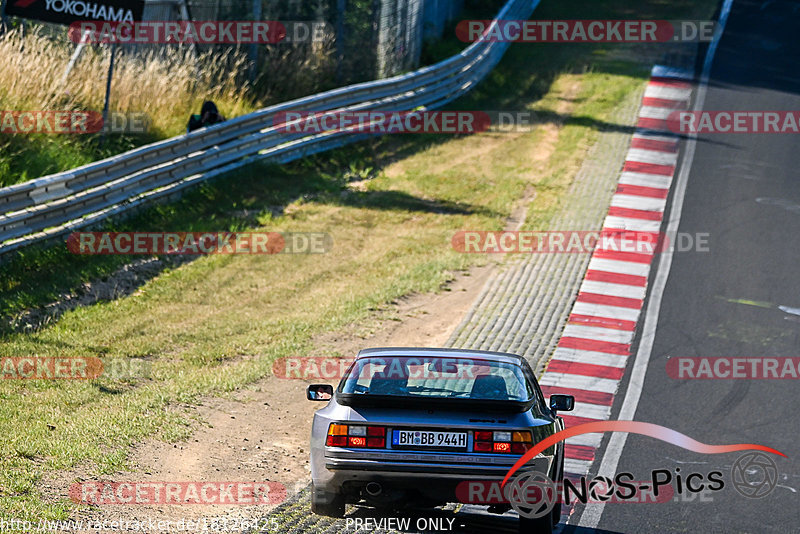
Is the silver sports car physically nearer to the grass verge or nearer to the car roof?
the car roof

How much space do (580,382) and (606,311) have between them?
95.6 inches

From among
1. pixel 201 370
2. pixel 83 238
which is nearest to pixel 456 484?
pixel 201 370

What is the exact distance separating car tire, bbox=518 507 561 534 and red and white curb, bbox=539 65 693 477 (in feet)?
8.04

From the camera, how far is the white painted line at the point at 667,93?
23.9 metres

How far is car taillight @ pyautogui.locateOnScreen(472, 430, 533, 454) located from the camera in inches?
267

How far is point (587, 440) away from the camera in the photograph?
10398 mm

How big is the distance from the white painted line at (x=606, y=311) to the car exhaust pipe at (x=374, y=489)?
7.87 metres

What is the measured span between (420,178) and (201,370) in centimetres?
902

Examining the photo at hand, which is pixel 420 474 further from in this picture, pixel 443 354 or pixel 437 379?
pixel 443 354

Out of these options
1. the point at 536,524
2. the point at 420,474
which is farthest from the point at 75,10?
the point at 536,524

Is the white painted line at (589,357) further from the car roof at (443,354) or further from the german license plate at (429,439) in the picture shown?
the german license plate at (429,439)

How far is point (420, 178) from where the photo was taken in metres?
19.5

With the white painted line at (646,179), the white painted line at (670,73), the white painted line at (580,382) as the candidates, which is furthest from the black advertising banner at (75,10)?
the white painted line at (670,73)

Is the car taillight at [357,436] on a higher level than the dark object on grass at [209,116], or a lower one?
lower
